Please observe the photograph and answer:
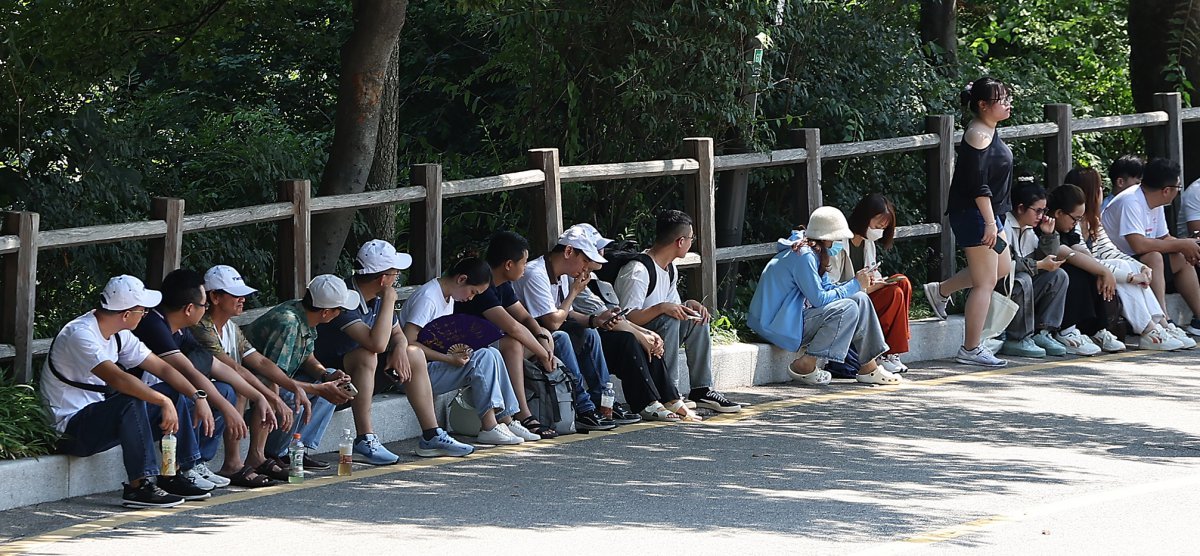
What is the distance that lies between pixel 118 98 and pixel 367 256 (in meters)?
9.46

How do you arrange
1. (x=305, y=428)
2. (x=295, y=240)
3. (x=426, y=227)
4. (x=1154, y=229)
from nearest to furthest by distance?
(x=305, y=428) < (x=295, y=240) < (x=426, y=227) < (x=1154, y=229)

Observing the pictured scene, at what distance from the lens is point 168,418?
806 centimetres

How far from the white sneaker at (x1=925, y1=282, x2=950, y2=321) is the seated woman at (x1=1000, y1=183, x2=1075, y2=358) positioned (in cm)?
49

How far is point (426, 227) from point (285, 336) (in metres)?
2.11

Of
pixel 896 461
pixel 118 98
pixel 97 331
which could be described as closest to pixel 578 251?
pixel 896 461

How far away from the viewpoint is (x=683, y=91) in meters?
13.7

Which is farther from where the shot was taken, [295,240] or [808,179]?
[808,179]

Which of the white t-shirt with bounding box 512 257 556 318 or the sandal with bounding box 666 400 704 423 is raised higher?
the white t-shirt with bounding box 512 257 556 318

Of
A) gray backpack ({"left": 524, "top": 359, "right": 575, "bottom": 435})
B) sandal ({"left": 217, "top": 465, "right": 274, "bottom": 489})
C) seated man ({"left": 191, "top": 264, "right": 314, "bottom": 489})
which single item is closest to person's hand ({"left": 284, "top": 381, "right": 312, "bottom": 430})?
seated man ({"left": 191, "top": 264, "right": 314, "bottom": 489})

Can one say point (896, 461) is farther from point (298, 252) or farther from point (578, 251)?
point (298, 252)

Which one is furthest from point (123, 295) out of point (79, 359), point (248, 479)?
point (248, 479)

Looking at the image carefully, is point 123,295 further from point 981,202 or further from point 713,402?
point 981,202

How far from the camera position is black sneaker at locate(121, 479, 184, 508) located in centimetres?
798

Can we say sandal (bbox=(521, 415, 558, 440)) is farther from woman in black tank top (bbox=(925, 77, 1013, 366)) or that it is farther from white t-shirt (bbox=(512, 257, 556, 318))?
woman in black tank top (bbox=(925, 77, 1013, 366))
